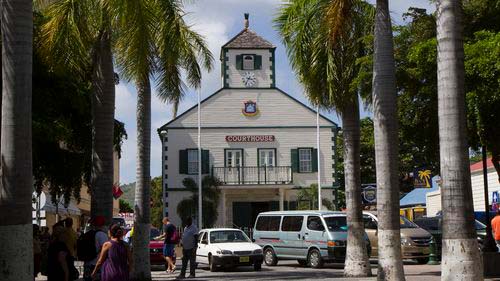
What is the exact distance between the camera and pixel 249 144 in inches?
1738

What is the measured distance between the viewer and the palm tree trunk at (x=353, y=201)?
62.1 ft

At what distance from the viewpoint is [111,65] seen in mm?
16281

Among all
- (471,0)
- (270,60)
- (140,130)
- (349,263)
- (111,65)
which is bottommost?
(349,263)

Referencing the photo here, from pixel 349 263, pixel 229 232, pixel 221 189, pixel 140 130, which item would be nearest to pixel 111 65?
pixel 140 130

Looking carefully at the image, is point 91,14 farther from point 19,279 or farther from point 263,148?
point 263,148

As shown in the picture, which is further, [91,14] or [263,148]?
[263,148]

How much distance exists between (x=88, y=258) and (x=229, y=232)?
1223cm

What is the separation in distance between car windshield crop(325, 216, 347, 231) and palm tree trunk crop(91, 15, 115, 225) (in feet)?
32.8

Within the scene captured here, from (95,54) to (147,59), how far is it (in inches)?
108

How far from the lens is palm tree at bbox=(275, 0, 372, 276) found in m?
17.9

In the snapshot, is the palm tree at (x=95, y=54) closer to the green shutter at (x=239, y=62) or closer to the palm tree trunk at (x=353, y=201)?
the palm tree trunk at (x=353, y=201)

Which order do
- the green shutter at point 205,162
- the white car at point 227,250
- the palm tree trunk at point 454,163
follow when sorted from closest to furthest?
the palm tree trunk at point 454,163 → the white car at point 227,250 → the green shutter at point 205,162

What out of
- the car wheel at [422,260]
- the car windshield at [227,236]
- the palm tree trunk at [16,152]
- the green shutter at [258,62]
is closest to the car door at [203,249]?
the car windshield at [227,236]

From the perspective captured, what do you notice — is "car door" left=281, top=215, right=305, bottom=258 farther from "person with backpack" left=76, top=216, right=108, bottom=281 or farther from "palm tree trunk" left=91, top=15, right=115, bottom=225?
"person with backpack" left=76, top=216, right=108, bottom=281
